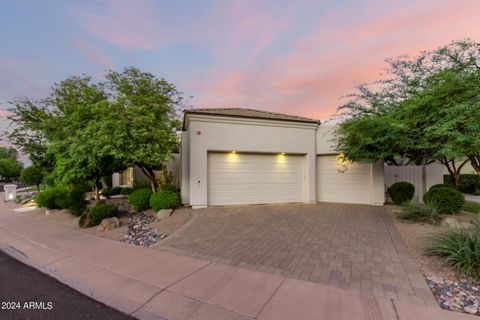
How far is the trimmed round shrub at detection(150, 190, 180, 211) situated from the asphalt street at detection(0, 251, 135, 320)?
428 cm

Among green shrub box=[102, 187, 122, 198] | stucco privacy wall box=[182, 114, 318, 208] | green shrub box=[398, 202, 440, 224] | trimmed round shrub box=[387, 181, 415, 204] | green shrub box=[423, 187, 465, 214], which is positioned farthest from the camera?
green shrub box=[102, 187, 122, 198]

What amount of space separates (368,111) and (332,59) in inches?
129

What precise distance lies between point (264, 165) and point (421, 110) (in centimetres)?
618

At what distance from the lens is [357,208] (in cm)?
962

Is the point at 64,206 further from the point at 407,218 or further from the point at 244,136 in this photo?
the point at 407,218

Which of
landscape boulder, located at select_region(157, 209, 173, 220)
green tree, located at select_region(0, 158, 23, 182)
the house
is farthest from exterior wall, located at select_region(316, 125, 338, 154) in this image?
green tree, located at select_region(0, 158, 23, 182)

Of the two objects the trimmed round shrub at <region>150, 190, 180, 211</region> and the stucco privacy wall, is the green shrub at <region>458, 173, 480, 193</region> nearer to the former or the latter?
the stucco privacy wall

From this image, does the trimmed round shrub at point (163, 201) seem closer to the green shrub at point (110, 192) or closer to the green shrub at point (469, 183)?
the green shrub at point (110, 192)

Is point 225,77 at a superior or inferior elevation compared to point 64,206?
superior

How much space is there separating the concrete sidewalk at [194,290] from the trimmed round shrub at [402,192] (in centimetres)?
879

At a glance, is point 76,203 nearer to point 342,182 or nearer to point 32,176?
point 32,176

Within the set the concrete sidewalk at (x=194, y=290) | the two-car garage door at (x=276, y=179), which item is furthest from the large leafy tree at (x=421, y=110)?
the concrete sidewalk at (x=194, y=290)

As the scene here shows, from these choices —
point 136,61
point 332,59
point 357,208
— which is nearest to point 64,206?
point 136,61

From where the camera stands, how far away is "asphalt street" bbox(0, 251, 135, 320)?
282cm
